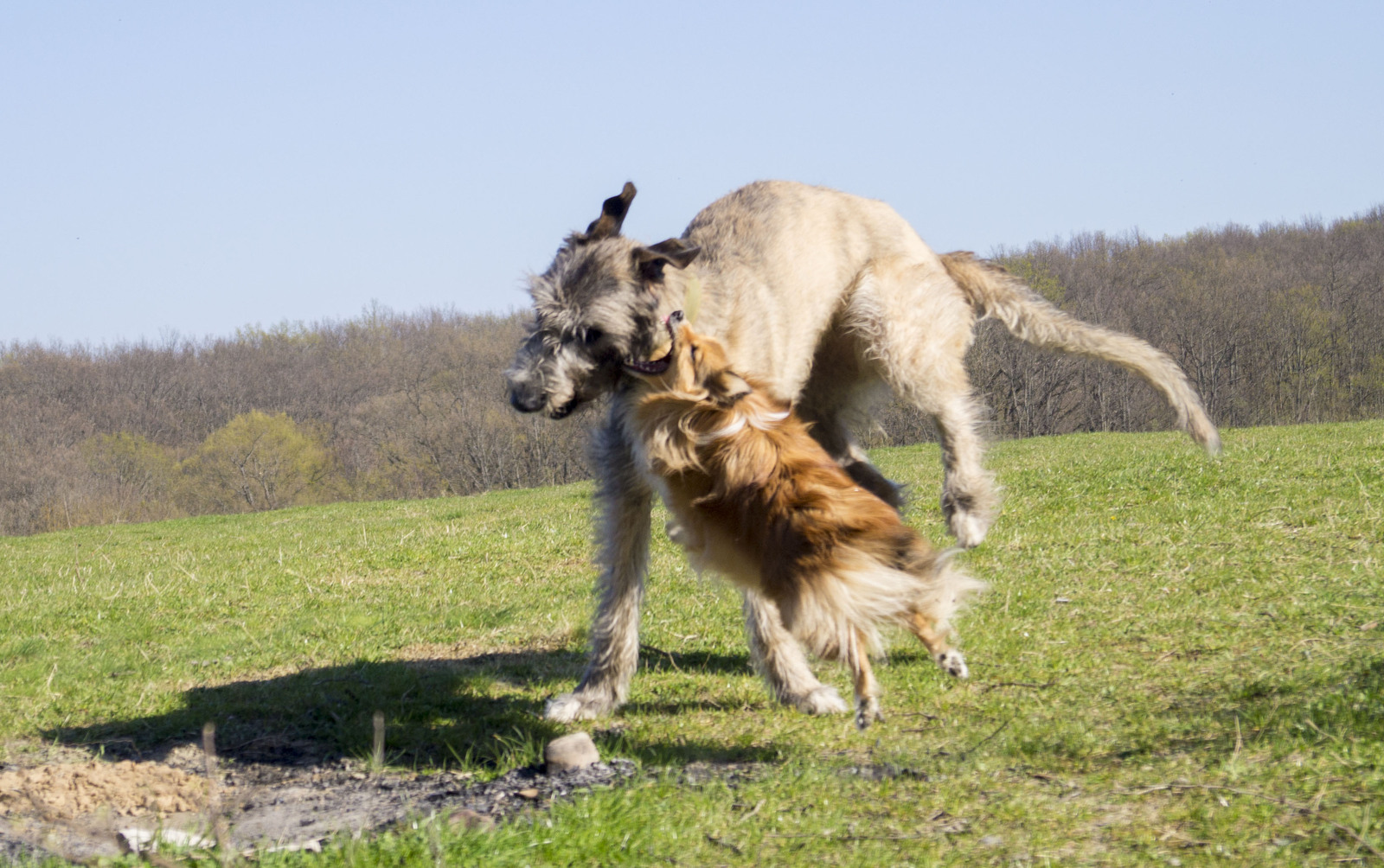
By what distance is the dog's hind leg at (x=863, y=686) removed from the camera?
3.57m

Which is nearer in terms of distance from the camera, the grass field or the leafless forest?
the grass field

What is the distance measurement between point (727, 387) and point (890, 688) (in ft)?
5.45

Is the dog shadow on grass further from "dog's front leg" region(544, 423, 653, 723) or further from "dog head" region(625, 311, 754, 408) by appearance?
"dog head" region(625, 311, 754, 408)

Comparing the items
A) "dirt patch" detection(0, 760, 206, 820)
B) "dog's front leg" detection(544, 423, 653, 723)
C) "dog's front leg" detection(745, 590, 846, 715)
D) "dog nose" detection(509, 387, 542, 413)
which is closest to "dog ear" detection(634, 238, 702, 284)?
"dog nose" detection(509, 387, 542, 413)

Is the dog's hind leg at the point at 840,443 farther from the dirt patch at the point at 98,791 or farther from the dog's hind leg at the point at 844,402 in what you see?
the dirt patch at the point at 98,791

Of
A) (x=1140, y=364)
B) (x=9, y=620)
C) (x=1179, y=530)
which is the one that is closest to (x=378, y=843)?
(x=1140, y=364)

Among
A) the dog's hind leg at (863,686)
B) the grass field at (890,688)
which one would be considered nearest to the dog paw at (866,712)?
the dog's hind leg at (863,686)

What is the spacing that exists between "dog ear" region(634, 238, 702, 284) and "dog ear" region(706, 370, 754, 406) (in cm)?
49

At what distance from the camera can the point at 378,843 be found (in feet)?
9.77

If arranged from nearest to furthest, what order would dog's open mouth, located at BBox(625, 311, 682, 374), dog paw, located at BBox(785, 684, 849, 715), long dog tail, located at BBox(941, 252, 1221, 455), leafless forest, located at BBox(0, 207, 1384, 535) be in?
dog's open mouth, located at BBox(625, 311, 682, 374) → dog paw, located at BBox(785, 684, 849, 715) → long dog tail, located at BBox(941, 252, 1221, 455) → leafless forest, located at BBox(0, 207, 1384, 535)

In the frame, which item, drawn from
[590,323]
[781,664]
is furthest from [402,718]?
[590,323]

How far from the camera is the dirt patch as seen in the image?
144 inches

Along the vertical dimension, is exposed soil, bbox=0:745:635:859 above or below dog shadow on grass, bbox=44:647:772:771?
above

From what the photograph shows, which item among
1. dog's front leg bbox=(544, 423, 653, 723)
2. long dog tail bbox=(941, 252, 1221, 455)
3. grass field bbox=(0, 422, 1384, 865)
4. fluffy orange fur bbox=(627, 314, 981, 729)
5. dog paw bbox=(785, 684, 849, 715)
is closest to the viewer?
grass field bbox=(0, 422, 1384, 865)
